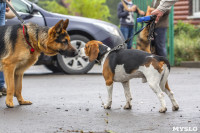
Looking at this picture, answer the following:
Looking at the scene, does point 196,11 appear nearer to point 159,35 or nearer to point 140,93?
point 159,35

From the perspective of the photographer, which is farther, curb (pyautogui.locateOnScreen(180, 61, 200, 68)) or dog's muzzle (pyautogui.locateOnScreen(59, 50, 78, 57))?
curb (pyautogui.locateOnScreen(180, 61, 200, 68))

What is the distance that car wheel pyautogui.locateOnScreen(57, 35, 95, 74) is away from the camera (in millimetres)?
11594

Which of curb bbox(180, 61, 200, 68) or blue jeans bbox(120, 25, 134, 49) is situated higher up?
blue jeans bbox(120, 25, 134, 49)

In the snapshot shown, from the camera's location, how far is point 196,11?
21.8 meters

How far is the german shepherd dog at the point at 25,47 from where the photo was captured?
6.83m

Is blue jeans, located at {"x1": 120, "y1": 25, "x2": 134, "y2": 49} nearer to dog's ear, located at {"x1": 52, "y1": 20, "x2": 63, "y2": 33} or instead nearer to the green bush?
the green bush

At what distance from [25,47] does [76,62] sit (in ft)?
15.6

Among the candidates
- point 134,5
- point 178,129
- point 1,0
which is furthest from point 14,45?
point 134,5

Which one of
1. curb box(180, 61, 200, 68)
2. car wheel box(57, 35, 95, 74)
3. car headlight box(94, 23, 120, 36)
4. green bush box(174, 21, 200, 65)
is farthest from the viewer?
green bush box(174, 21, 200, 65)

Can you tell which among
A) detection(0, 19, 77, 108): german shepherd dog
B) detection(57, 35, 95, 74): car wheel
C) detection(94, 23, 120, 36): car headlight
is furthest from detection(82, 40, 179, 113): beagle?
detection(94, 23, 120, 36): car headlight

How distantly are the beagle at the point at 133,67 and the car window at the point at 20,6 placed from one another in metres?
4.60

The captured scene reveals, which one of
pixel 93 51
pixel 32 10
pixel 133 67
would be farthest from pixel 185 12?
pixel 133 67

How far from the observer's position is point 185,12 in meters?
22.3

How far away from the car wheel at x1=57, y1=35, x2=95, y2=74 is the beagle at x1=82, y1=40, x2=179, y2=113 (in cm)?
479
